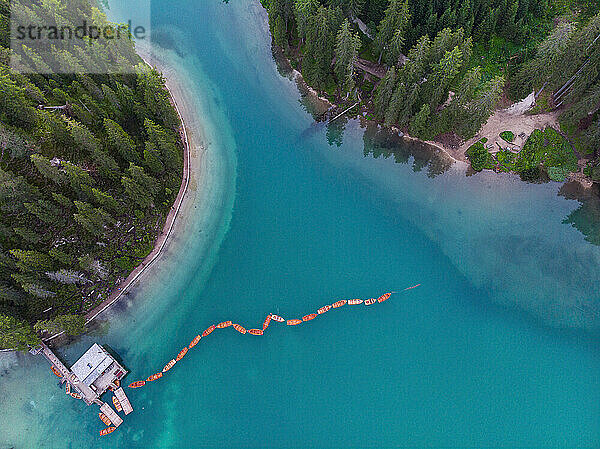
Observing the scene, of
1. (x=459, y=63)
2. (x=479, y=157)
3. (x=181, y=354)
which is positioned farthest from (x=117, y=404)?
(x=459, y=63)

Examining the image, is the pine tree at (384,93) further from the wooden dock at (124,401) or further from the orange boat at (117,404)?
the orange boat at (117,404)

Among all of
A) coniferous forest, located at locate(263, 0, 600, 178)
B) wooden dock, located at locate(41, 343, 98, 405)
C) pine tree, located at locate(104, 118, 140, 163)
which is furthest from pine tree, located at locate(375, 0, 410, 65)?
wooden dock, located at locate(41, 343, 98, 405)

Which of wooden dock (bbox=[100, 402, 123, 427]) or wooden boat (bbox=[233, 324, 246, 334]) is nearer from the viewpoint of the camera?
wooden dock (bbox=[100, 402, 123, 427])

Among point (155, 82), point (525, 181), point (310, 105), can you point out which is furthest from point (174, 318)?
point (525, 181)

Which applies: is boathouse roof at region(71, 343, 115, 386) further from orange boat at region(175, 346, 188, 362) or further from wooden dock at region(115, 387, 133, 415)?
orange boat at region(175, 346, 188, 362)

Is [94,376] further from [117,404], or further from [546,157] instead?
[546,157]

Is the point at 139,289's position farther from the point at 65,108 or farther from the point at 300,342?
the point at 65,108

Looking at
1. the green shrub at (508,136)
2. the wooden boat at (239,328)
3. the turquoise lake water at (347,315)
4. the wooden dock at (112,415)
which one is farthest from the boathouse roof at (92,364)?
the green shrub at (508,136)
